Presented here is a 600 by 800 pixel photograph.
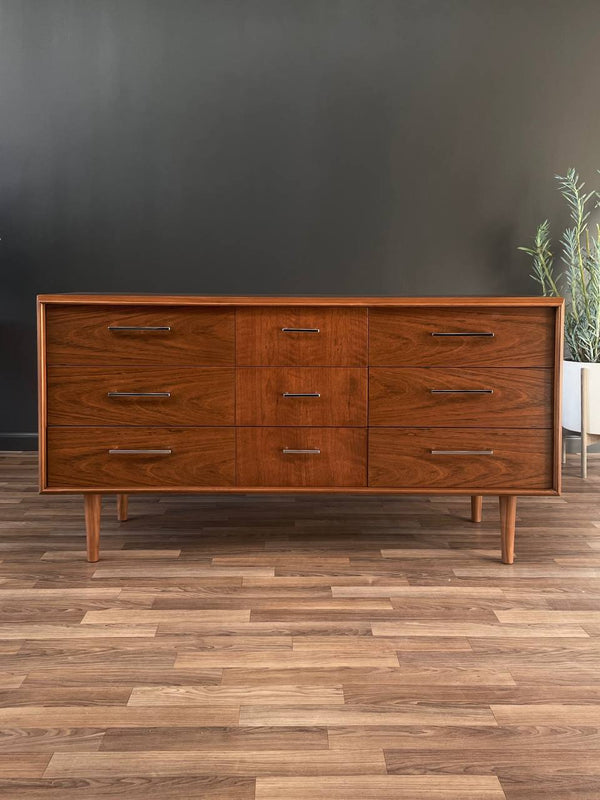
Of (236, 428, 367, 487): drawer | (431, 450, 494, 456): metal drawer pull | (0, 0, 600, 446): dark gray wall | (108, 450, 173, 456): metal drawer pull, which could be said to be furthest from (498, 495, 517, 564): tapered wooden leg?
(0, 0, 600, 446): dark gray wall

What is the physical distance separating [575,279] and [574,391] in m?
0.50

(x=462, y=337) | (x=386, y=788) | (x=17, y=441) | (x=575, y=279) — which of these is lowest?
(x=386, y=788)

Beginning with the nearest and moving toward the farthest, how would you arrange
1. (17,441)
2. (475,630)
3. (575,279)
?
(475,630), (575,279), (17,441)

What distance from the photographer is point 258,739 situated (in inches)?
47.8

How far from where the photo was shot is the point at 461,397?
6.51 feet

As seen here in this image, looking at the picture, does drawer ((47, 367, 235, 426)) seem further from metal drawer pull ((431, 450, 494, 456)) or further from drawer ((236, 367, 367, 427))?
metal drawer pull ((431, 450, 494, 456))

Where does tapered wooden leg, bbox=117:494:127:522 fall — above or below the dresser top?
below

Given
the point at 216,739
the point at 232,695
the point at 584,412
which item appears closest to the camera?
the point at 216,739

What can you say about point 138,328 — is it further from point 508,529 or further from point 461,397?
point 508,529

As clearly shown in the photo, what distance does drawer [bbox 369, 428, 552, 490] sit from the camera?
6.52ft

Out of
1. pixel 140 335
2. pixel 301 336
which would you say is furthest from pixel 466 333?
pixel 140 335

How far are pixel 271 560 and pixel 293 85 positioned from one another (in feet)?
7.07

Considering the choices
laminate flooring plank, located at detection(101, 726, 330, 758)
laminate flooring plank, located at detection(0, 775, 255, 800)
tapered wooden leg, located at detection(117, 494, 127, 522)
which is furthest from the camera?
tapered wooden leg, located at detection(117, 494, 127, 522)

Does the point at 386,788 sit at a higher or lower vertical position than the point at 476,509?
lower
